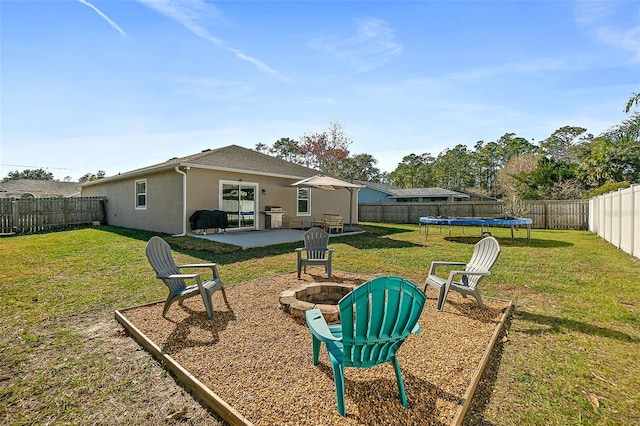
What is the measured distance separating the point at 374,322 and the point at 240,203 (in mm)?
11736

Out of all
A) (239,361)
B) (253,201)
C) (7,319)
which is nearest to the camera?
(239,361)

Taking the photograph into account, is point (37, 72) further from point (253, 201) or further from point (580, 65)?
point (580, 65)

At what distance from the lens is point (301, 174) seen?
16.2 m

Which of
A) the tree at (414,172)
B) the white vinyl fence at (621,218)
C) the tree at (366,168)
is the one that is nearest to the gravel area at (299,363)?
the white vinyl fence at (621,218)

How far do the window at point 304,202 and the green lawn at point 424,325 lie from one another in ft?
26.4

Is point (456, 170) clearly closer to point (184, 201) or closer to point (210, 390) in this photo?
point (184, 201)

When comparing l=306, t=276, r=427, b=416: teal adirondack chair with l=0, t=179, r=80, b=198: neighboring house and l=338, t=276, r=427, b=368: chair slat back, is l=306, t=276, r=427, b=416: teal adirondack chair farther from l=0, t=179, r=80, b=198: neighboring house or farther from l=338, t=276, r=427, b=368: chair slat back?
l=0, t=179, r=80, b=198: neighboring house

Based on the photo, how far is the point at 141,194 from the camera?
1433cm

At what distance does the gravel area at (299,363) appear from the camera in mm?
2137

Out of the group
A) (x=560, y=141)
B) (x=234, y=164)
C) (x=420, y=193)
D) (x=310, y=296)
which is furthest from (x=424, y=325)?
(x=560, y=141)

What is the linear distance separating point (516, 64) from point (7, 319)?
1313 cm

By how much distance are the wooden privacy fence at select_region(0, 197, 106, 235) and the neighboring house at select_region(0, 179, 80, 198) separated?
12321 mm

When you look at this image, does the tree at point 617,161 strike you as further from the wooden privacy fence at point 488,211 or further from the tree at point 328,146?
the tree at point 328,146

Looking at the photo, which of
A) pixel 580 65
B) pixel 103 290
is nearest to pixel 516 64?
pixel 580 65
